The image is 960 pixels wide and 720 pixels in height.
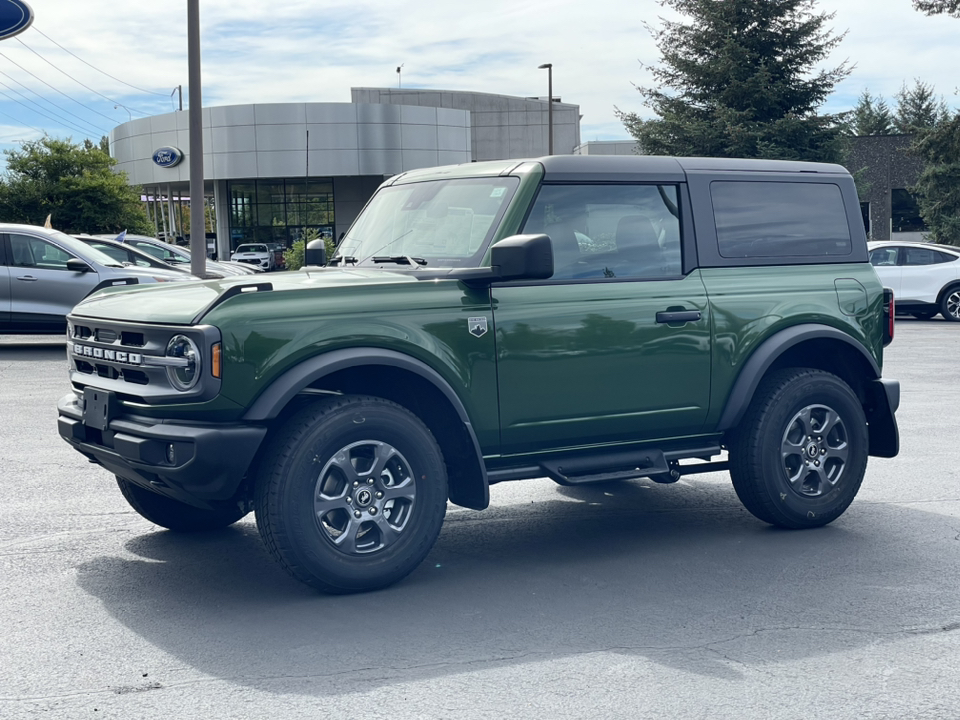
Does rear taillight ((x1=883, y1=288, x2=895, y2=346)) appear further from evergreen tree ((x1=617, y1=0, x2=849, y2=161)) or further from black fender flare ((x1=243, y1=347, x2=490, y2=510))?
evergreen tree ((x1=617, y1=0, x2=849, y2=161))

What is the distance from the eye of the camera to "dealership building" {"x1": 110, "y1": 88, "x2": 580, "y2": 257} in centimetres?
5450

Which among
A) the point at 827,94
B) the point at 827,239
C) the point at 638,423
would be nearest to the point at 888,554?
the point at 638,423

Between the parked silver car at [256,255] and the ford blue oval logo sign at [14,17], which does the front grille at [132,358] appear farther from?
the parked silver car at [256,255]

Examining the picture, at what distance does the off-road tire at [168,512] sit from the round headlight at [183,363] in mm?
1423

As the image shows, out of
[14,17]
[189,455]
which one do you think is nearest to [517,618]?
[189,455]

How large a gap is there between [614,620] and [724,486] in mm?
3132

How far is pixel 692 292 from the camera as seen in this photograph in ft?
19.4

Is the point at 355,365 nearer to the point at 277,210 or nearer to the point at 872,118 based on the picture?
Answer: the point at 277,210

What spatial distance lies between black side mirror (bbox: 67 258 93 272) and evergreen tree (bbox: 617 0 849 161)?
21.0m

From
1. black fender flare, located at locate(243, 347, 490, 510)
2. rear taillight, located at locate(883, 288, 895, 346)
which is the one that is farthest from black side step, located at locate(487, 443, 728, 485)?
rear taillight, located at locate(883, 288, 895, 346)

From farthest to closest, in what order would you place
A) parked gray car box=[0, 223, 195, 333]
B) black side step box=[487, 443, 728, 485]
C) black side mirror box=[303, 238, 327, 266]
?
1. parked gray car box=[0, 223, 195, 333]
2. black side mirror box=[303, 238, 327, 266]
3. black side step box=[487, 443, 728, 485]

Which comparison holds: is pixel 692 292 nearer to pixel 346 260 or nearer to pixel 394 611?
pixel 346 260

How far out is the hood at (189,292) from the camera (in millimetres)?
4871

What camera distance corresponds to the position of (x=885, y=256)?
21516 mm
